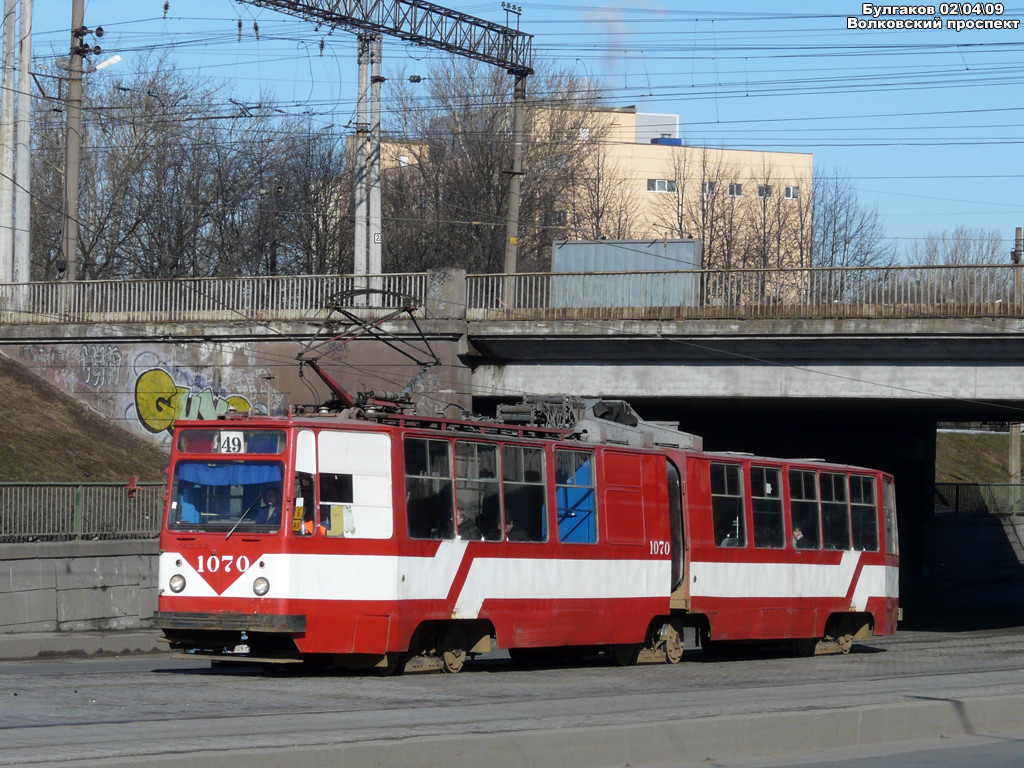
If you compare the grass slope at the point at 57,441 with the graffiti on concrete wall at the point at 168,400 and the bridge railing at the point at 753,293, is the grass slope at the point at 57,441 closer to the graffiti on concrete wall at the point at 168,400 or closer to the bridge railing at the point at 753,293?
the graffiti on concrete wall at the point at 168,400

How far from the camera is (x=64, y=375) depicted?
3259 cm

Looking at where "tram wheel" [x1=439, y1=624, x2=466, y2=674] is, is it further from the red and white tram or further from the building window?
the building window

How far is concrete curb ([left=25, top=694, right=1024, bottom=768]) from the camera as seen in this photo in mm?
7375

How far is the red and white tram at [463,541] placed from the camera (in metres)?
13.3

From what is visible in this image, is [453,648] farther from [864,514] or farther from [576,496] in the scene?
[864,514]

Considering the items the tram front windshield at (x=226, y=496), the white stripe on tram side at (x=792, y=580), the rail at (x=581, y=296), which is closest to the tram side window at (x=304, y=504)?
the tram front windshield at (x=226, y=496)

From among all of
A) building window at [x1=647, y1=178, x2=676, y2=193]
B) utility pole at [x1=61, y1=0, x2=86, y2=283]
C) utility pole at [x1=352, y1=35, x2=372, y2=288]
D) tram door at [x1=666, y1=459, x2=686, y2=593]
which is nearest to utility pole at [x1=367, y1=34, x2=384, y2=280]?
utility pole at [x1=352, y1=35, x2=372, y2=288]

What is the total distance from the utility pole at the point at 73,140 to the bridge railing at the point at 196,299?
1015 mm

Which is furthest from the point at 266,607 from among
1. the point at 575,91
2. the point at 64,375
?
the point at 575,91

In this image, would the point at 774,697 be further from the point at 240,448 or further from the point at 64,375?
the point at 64,375

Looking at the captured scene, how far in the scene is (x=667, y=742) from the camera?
28.9 ft

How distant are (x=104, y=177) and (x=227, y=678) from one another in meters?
45.9

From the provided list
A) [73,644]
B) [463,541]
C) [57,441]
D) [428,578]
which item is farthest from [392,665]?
[57,441]

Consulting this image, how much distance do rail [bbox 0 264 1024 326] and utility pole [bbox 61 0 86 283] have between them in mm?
1637
